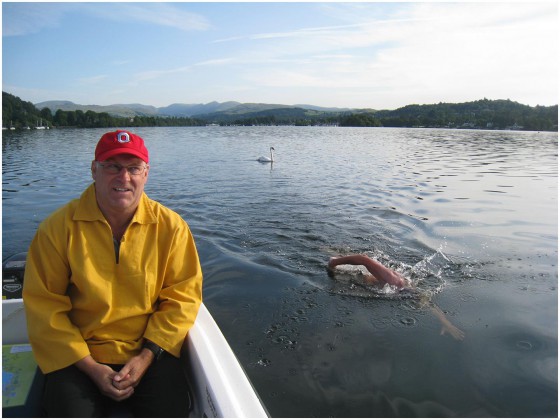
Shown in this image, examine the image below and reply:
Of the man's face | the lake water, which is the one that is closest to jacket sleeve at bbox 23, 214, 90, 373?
the man's face

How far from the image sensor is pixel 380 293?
5.76 m

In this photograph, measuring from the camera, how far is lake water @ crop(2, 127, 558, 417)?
3.76 metres

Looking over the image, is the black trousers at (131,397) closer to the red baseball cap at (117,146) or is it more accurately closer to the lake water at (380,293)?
the lake water at (380,293)

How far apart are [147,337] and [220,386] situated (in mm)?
628

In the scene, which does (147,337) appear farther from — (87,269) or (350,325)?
(350,325)

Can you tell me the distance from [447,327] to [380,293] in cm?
109

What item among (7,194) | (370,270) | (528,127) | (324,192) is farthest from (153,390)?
(528,127)

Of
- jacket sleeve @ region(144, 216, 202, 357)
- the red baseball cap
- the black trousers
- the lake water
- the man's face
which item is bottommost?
the lake water

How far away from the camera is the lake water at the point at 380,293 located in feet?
12.3

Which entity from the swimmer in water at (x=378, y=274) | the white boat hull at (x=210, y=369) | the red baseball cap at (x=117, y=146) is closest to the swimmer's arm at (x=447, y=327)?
the swimmer in water at (x=378, y=274)

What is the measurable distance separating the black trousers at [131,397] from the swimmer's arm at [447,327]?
3.26 meters

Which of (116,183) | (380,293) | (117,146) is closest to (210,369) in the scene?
(116,183)

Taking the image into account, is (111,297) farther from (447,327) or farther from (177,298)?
(447,327)

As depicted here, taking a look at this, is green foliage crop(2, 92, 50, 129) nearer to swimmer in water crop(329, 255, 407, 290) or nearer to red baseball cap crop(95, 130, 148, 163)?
swimmer in water crop(329, 255, 407, 290)
